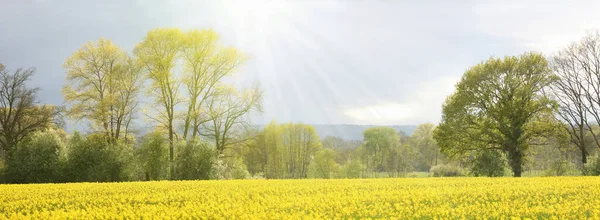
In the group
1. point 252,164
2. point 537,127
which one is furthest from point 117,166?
point 537,127

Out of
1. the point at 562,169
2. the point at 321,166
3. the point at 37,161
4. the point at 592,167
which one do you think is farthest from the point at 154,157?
the point at 321,166

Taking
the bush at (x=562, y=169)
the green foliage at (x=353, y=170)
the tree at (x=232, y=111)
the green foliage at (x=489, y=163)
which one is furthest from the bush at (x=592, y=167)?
the green foliage at (x=353, y=170)

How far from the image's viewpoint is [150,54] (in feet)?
134

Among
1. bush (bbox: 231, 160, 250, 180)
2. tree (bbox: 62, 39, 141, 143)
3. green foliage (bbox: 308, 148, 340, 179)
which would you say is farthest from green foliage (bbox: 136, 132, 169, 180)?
green foliage (bbox: 308, 148, 340, 179)

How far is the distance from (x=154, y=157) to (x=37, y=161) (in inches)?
382

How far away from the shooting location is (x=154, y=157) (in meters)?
37.2

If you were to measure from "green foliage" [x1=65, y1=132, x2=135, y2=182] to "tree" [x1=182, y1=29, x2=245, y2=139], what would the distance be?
5.87 metres

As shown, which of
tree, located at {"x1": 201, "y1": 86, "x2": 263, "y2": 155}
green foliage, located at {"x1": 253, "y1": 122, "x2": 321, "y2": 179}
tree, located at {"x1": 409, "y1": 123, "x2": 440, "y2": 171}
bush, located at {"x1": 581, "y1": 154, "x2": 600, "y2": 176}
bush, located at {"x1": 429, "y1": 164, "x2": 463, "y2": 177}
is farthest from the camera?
tree, located at {"x1": 409, "y1": 123, "x2": 440, "y2": 171}

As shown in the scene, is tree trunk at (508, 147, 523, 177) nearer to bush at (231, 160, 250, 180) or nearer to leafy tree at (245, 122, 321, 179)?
bush at (231, 160, 250, 180)

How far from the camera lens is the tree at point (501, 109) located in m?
40.9

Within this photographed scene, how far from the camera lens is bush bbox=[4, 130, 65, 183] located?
36.6 meters

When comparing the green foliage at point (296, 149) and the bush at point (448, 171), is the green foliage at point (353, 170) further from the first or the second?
the bush at point (448, 171)

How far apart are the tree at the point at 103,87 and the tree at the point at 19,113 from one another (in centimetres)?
911

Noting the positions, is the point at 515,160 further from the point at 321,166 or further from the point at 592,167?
the point at 321,166
